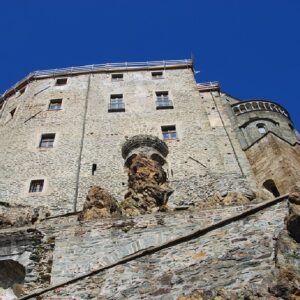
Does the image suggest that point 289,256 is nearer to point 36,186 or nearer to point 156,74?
point 36,186

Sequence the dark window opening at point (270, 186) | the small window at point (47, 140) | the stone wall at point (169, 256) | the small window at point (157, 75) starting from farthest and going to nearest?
the small window at point (157, 75) → the small window at point (47, 140) → the dark window opening at point (270, 186) → the stone wall at point (169, 256)

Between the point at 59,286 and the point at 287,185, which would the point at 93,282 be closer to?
the point at 59,286

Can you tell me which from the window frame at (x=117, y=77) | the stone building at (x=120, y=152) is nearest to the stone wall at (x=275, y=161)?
the stone building at (x=120, y=152)

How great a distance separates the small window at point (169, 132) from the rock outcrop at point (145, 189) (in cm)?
437

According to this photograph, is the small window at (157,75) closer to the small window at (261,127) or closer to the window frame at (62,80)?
the window frame at (62,80)

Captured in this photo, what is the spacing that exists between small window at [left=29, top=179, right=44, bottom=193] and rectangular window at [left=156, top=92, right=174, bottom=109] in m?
8.12

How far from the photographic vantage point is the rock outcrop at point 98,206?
1346 centimetres

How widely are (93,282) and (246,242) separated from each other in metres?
3.31

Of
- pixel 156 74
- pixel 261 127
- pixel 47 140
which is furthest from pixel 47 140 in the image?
pixel 261 127

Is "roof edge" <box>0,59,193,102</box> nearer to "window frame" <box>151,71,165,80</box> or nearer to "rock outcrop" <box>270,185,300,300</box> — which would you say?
"window frame" <box>151,71,165,80</box>

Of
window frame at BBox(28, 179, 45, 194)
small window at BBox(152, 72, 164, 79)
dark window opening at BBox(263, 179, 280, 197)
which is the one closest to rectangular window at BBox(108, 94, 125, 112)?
small window at BBox(152, 72, 164, 79)

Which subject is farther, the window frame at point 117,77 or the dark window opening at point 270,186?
the window frame at point 117,77

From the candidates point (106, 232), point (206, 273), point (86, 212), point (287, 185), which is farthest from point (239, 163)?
point (206, 273)

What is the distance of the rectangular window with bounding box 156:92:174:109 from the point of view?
2481 cm
